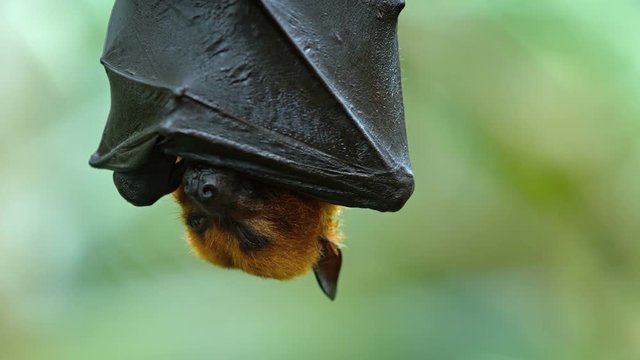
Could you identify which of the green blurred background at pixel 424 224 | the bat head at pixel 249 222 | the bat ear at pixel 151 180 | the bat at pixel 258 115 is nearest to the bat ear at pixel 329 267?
the bat head at pixel 249 222

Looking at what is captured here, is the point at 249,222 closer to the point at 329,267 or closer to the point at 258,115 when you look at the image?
the point at 258,115

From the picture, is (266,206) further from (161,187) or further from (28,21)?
(28,21)

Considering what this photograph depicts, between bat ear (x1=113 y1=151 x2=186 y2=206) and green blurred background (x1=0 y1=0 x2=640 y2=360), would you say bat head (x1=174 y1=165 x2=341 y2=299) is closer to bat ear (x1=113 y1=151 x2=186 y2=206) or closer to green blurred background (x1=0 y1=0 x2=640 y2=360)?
bat ear (x1=113 y1=151 x2=186 y2=206)

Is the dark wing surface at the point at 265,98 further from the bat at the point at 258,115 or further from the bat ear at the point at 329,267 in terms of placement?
the bat ear at the point at 329,267

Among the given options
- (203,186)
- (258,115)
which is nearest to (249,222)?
(203,186)

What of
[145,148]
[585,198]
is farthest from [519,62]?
[145,148]

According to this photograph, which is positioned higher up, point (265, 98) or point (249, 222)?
point (265, 98)

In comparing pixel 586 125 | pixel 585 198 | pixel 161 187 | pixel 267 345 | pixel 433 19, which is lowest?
pixel 267 345
